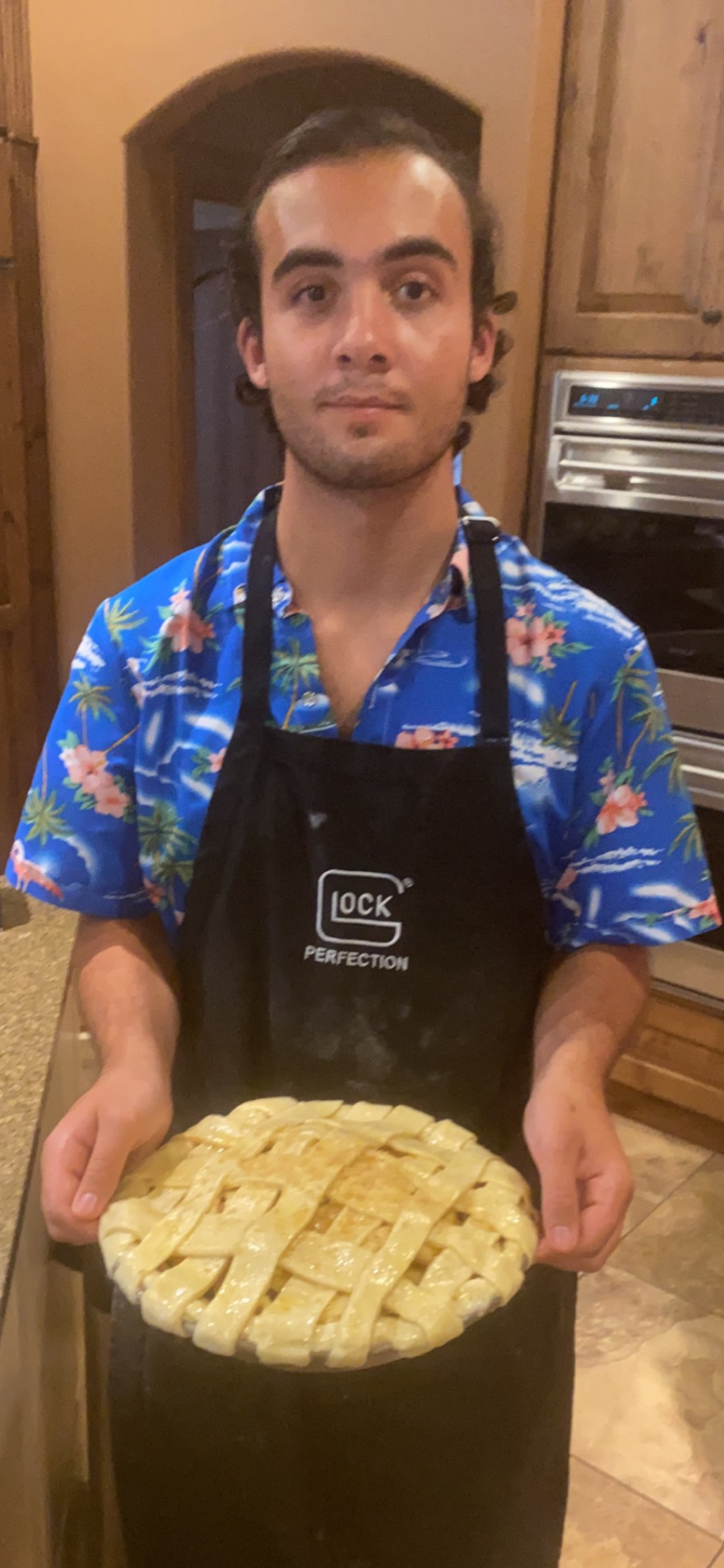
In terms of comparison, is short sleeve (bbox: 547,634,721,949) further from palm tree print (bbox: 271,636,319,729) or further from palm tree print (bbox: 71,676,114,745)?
palm tree print (bbox: 71,676,114,745)

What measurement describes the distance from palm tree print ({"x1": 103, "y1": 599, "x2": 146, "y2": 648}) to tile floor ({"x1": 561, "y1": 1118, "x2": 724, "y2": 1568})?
3.78 ft

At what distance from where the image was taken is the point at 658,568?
1.79m

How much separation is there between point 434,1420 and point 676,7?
179 cm

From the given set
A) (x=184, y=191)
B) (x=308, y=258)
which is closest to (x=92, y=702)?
(x=308, y=258)

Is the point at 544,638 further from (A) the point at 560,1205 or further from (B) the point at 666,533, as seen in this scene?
(B) the point at 666,533

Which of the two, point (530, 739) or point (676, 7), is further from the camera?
point (676, 7)

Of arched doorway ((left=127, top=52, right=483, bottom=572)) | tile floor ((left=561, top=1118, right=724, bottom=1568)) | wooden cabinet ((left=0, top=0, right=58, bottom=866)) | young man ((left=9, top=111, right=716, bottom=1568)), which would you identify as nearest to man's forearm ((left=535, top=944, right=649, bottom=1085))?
young man ((left=9, top=111, right=716, bottom=1568))

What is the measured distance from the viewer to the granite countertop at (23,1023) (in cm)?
64

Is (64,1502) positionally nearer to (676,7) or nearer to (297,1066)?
(297,1066)

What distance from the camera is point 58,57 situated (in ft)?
7.35

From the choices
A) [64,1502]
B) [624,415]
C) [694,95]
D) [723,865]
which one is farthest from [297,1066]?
[694,95]

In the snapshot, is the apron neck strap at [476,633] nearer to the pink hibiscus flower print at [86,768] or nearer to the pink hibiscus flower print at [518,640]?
the pink hibiscus flower print at [518,640]

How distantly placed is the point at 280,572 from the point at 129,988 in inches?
13.5

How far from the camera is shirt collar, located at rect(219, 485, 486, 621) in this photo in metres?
0.86
